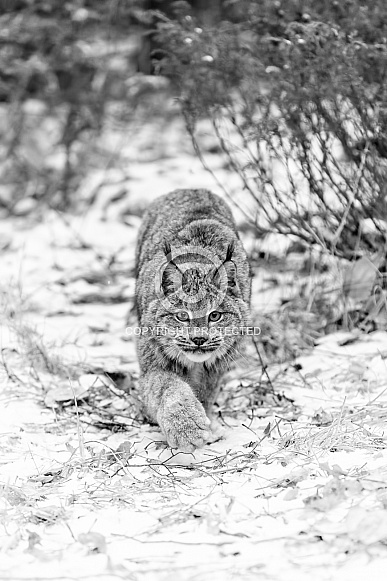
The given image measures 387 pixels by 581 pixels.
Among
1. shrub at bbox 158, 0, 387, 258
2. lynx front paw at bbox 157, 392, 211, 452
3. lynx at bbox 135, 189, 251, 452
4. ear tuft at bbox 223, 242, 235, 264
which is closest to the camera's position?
lynx front paw at bbox 157, 392, 211, 452

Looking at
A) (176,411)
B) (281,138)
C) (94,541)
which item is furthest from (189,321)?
(281,138)

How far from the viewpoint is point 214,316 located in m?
4.30

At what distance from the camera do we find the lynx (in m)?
4.05

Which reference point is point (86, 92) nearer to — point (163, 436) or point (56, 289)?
point (56, 289)

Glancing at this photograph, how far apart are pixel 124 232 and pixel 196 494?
4944 millimetres

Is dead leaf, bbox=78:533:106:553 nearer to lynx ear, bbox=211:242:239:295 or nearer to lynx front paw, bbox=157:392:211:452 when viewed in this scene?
lynx front paw, bbox=157:392:211:452

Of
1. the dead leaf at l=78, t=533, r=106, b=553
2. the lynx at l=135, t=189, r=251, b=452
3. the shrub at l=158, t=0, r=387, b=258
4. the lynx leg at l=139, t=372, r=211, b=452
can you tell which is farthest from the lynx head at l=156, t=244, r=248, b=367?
the dead leaf at l=78, t=533, r=106, b=553

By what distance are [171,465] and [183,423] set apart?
0.79ft

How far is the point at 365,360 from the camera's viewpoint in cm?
502

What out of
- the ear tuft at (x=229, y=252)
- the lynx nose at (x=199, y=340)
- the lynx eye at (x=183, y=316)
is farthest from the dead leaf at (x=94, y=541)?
the ear tuft at (x=229, y=252)

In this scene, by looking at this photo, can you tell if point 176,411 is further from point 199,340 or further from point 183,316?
point 183,316

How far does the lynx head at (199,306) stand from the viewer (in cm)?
421

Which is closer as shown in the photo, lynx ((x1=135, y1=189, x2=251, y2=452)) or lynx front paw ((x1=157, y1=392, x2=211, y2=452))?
lynx front paw ((x1=157, y1=392, x2=211, y2=452))

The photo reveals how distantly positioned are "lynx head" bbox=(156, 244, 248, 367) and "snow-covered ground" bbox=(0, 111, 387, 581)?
460 mm
